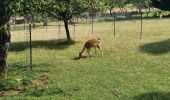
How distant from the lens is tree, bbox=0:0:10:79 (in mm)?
17766

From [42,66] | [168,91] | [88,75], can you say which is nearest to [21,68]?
[42,66]

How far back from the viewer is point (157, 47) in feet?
91.2

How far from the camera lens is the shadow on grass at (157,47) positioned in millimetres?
26031

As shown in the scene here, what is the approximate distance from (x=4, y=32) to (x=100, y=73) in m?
4.49

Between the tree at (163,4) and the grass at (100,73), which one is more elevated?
the tree at (163,4)

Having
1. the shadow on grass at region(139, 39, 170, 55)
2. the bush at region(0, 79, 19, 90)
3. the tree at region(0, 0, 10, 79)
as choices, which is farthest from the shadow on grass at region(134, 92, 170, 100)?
the shadow on grass at region(139, 39, 170, 55)

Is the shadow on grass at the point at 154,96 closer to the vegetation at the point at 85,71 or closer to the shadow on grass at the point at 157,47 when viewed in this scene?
the vegetation at the point at 85,71

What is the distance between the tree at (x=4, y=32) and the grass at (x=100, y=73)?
0.90m

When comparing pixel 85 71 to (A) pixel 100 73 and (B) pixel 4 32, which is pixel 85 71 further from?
(B) pixel 4 32

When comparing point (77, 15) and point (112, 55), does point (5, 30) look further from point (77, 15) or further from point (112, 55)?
point (77, 15)

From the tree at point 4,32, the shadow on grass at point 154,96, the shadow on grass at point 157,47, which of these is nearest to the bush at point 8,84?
the tree at point 4,32

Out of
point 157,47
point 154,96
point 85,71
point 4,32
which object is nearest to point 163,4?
point 157,47

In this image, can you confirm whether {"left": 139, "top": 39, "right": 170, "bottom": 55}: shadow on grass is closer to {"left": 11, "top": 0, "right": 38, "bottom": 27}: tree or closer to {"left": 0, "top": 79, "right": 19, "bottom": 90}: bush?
{"left": 11, "top": 0, "right": 38, "bottom": 27}: tree

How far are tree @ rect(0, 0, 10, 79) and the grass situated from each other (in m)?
0.90
